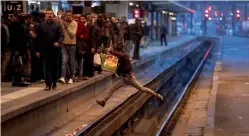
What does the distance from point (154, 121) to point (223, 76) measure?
8.00 metres

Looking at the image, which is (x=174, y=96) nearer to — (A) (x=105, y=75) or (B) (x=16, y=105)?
(A) (x=105, y=75)

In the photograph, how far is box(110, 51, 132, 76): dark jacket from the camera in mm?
14227

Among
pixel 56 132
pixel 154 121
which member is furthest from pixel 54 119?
pixel 154 121

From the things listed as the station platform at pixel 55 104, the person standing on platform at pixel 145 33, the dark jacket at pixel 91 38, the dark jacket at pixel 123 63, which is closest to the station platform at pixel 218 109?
the dark jacket at pixel 123 63

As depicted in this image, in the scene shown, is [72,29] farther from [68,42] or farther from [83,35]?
[83,35]

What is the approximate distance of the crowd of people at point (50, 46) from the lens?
13.6 meters

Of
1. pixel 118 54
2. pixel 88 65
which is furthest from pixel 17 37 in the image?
pixel 88 65

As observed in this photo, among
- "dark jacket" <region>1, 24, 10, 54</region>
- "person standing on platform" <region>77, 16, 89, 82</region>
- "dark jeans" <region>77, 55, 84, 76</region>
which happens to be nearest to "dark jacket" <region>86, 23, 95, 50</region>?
"person standing on platform" <region>77, 16, 89, 82</region>

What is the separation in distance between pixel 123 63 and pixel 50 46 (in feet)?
6.11

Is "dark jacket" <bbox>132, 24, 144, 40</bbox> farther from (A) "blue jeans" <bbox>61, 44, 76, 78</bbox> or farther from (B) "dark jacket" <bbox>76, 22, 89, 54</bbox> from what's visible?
(A) "blue jeans" <bbox>61, 44, 76, 78</bbox>

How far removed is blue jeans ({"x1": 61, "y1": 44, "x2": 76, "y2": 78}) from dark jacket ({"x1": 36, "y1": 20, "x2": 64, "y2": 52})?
1999 millimetres

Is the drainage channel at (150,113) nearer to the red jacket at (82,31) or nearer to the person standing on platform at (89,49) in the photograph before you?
the person standing on platform at (89,49)

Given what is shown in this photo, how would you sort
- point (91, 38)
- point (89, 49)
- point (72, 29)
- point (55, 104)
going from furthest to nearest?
1. point (89, 49)
2. point (91, 38)
3. point (72, 29)
4. point (55, 104)

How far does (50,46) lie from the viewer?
44.2ft
